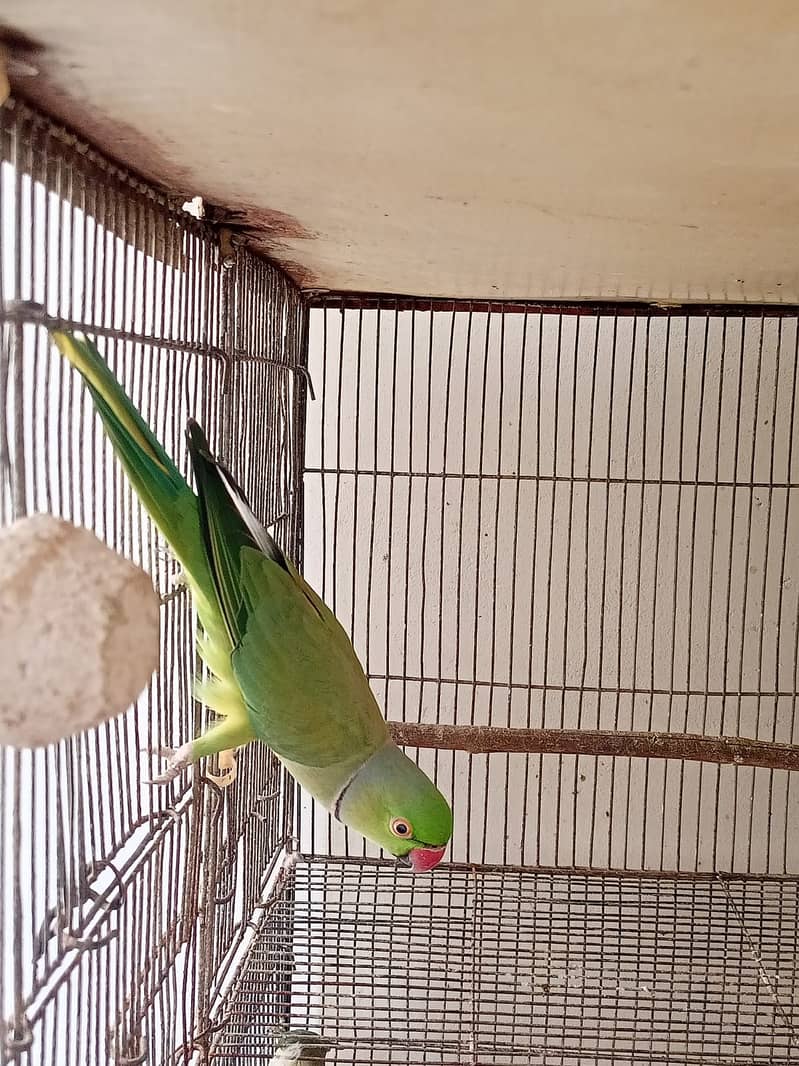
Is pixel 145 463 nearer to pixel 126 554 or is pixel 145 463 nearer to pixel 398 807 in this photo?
pixel 126 554

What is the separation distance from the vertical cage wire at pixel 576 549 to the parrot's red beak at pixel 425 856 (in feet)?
2.25

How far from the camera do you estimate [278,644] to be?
2.75 ft


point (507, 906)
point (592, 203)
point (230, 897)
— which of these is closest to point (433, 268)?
point (592, 203)

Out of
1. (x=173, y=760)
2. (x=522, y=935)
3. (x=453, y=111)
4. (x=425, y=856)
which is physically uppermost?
(x=453, y=111)

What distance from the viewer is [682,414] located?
61.2 inches

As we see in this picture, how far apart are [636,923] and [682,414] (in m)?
0.80

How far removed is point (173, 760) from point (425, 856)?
0.94 feet

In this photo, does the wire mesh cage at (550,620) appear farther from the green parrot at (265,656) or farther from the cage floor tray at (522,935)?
the green parrot at (265,656)

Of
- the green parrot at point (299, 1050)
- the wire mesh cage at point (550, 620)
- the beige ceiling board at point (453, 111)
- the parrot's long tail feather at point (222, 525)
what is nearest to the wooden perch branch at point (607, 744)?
the wire mesh cage at point (550, 620)

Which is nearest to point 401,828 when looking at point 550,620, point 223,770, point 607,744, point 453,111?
point 223,770

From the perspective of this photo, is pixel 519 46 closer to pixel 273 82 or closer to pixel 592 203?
pixel 273 82

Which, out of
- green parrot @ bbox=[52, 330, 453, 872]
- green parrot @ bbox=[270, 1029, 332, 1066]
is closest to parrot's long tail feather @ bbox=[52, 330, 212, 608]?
green parrot @ bbox=[52, 330, 453, 872]

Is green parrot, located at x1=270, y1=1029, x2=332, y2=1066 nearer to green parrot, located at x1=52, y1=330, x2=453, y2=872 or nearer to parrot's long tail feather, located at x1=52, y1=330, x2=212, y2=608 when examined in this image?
green parrot, located at x1=52, y1=330, x2=453, y2=872

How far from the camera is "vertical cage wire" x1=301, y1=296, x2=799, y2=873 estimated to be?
5.32ft
